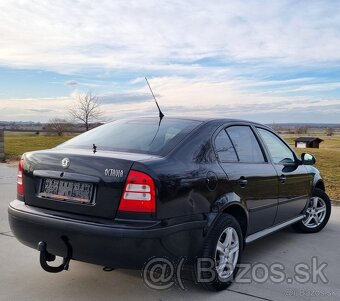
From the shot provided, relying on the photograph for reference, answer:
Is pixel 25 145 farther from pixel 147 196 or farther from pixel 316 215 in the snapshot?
pixel 147 196

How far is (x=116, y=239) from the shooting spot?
3.19 meters

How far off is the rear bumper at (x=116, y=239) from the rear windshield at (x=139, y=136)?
0.69m

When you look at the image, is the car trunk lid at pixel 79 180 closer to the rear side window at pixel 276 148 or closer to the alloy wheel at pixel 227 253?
the alloy wheel at pixel 227 253

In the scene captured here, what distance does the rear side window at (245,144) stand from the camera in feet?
14.4

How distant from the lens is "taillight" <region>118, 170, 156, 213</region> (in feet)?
10.6

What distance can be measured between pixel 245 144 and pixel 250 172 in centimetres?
36

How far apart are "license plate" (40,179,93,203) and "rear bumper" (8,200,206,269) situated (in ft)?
0.50

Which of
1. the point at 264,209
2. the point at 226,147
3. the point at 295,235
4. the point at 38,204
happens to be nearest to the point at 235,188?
the point at 226,147

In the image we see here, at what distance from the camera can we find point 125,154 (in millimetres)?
3602

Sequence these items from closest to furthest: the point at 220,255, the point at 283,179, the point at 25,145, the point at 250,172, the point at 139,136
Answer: the point at 220,255 < the point at 139,136 < the point at 250,172 < the point at 283,179 < the point at 25,145

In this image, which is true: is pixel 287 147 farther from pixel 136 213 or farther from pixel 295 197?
pixel 136 213

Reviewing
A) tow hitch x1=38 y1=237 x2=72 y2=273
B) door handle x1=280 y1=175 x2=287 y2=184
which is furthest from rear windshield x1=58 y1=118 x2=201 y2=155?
door handle x1=280 y1=175 x2=287 y2=184

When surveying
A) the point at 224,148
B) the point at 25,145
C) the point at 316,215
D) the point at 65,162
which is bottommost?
the point at 25,145

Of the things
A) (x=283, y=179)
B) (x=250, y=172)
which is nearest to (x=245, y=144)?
(x=250, y=172)
